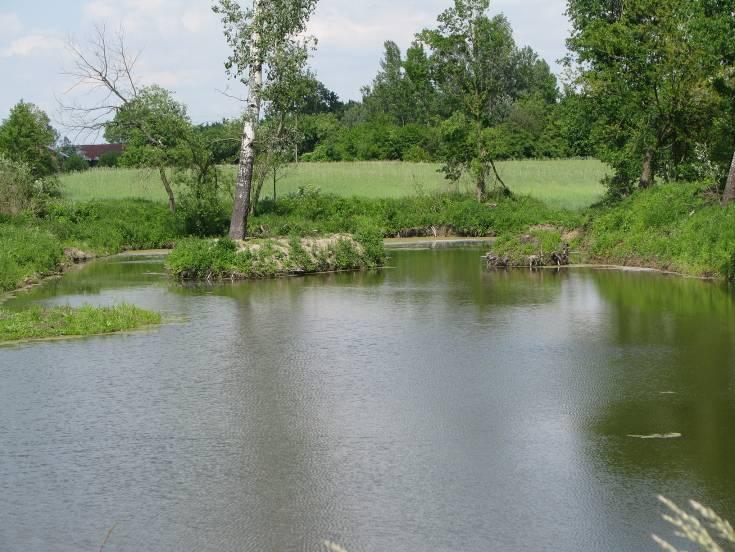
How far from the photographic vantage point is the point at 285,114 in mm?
37531

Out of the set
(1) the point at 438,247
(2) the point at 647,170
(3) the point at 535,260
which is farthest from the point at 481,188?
(3) the point at 535,260

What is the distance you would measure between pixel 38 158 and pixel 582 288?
130 feet

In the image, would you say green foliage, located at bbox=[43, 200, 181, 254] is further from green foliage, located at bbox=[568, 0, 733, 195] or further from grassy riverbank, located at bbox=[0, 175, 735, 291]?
green foliage, located at bbox=[568, 0, 733, 195]

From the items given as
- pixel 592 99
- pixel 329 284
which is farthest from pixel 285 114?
pixel 329 284

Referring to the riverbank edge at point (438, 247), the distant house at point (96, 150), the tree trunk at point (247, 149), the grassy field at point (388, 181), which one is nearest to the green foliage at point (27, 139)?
the grassy field at point (388, 181)

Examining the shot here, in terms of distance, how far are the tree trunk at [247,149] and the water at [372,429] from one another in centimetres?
869

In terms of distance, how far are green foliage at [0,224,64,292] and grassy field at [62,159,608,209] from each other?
22128mm

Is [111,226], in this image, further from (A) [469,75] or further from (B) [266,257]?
(A) [469,75]

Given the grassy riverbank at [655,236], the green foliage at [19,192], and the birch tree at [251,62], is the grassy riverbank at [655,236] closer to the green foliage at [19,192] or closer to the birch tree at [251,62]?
the birch tree at [251,62]

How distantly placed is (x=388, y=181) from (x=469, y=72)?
45.2ft

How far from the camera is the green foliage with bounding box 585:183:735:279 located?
82.3ft

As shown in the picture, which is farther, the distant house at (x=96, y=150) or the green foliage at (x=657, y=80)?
the distant house at (x=96, y=150)

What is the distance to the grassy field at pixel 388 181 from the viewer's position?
2224 inches

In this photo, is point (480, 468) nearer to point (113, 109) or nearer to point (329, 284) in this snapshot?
point (329, 284)
